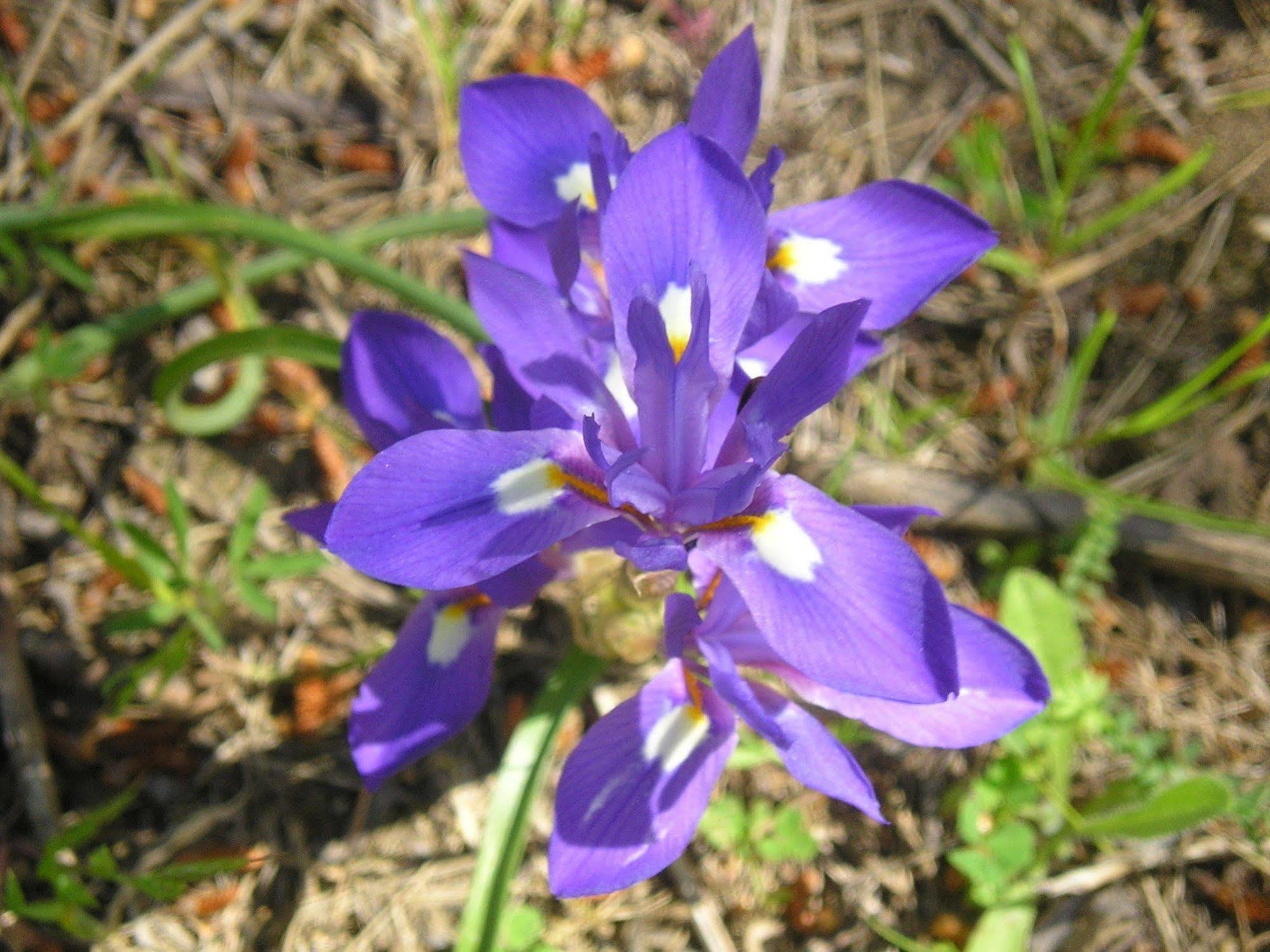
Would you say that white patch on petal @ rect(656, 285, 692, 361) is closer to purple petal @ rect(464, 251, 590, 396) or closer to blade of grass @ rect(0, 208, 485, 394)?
purple petal @ rect(464, 251, 590, 396)

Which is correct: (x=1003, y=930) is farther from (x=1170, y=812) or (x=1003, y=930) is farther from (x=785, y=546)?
(x=785, y=546)

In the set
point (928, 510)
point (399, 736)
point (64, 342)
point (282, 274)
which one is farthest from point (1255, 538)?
point (64, 342)

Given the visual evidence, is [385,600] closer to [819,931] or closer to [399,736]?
[399,736]

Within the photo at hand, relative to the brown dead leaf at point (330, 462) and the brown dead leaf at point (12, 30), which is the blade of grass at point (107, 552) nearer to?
the brown dead leaf at point (330, 462)

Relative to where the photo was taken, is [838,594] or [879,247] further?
[879,247]

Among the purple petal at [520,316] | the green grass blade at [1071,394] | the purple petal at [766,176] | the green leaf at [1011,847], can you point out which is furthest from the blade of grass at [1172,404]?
the purple petal at [520,316]

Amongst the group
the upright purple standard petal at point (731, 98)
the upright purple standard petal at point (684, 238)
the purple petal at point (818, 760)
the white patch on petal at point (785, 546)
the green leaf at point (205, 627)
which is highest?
the upright purple standard petal at point (731, 98)

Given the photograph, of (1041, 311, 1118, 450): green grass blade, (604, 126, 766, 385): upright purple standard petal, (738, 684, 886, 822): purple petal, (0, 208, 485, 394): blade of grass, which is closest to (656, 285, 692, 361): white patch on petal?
(604, 126, 766, 385): upright purple standard petal

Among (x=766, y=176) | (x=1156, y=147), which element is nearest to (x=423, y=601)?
(x=766, y=176)
